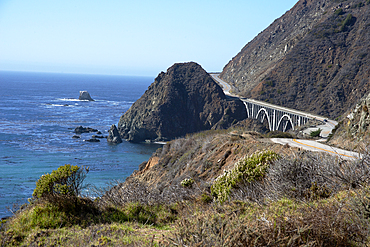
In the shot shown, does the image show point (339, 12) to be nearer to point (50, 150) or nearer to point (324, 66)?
point (324, 66)

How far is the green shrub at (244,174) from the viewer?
889 centimetres

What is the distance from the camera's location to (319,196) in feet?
22.0

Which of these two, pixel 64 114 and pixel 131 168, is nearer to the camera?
pixel 131 168

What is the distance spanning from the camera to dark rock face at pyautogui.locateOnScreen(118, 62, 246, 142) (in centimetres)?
7281

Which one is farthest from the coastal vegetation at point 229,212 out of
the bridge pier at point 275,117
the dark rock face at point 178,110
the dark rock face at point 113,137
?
the dark rock face at point 178,110

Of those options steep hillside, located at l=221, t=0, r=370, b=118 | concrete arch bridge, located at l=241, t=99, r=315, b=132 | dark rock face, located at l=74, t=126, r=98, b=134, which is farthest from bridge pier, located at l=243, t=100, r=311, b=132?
dark rock face, located at l=74, t=126, r=98, b=134

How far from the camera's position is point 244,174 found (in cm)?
920

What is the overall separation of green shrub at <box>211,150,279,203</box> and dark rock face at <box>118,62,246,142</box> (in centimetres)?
6219

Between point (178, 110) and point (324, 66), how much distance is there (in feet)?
121

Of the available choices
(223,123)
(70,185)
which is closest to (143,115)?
(223,123)

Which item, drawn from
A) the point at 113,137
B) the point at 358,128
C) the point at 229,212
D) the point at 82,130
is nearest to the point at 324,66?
the point at 113,137

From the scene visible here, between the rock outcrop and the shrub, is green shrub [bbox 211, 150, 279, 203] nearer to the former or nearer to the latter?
the rock outcrop

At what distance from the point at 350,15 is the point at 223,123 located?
4100 cm

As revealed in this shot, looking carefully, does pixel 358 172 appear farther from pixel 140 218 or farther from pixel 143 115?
pixel 143 115
